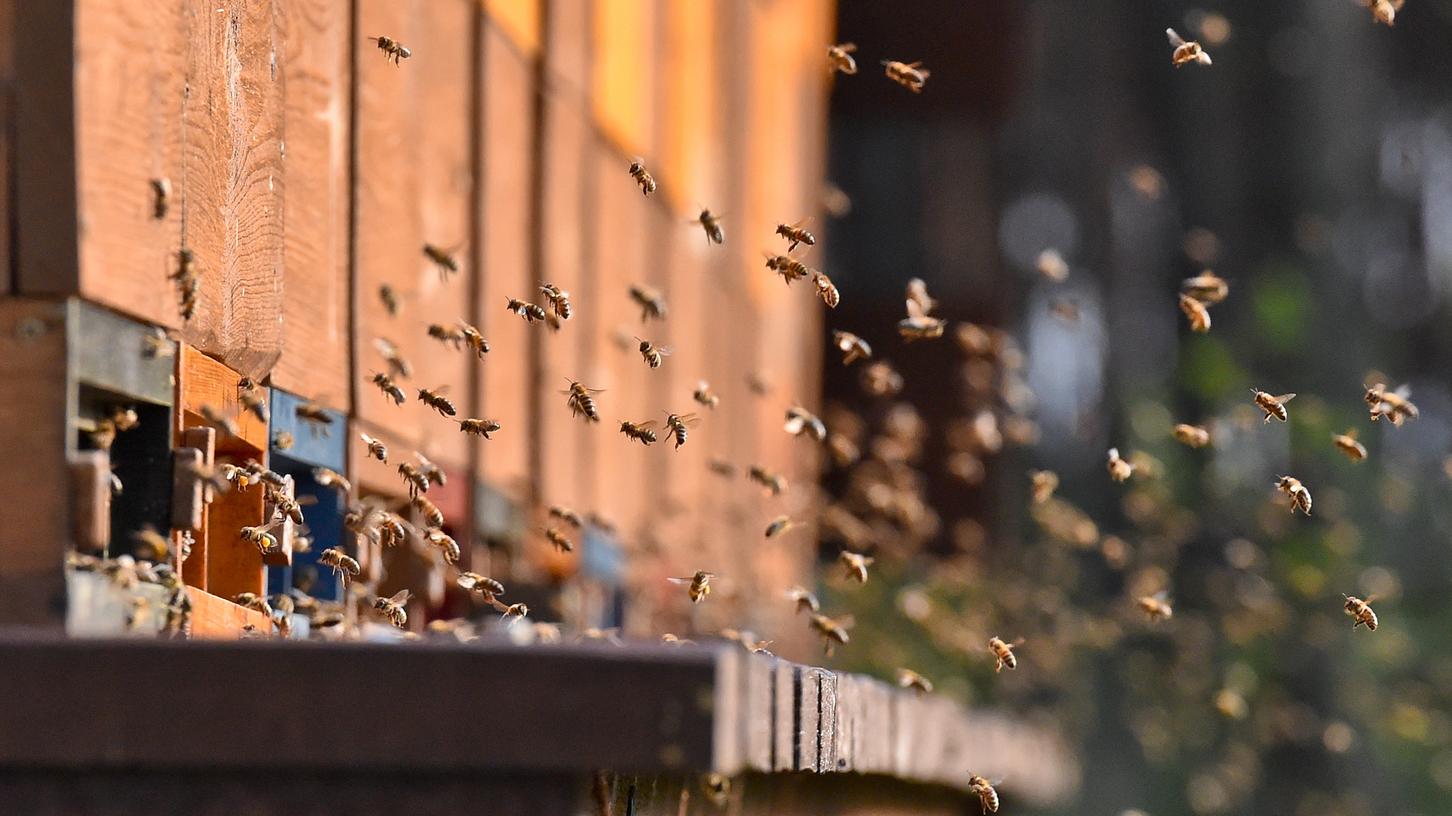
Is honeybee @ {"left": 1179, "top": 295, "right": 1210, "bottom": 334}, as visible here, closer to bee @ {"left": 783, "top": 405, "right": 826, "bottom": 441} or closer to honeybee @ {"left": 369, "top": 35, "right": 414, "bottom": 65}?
bee @ {"left": 783, "top": 405, "right": 826, "bottom": 441}

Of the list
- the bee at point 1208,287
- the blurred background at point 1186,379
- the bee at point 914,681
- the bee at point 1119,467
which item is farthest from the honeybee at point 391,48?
the blurred background at point 1186,379

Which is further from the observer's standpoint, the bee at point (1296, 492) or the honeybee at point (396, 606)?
the bee at point (1296, 492)

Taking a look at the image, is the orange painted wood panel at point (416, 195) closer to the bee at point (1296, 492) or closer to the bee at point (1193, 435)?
the bee at point (1193, 435)

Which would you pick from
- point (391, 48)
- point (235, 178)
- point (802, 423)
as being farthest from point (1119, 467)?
point (235, 178)

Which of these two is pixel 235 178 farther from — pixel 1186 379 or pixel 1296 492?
pixel 1186 379

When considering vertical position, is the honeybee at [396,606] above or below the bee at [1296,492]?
below

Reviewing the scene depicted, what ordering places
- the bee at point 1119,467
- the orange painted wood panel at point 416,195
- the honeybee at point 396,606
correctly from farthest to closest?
1. the bee at point 1119,467
2. the orange painted wood panel at point 416,195
3. the honeybee at point 396,606
